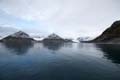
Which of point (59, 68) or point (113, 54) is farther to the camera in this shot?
point (113, 54)

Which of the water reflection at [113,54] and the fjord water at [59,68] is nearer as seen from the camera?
the fjord water at [59,68]

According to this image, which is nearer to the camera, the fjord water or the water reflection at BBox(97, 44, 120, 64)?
the fjord water

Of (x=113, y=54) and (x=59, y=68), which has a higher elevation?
(x=113, y=54)

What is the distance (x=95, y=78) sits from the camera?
58.1 ft

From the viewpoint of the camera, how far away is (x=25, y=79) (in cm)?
1700

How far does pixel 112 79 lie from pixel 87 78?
4.19m

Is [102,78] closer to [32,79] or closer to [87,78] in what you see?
[87,78]

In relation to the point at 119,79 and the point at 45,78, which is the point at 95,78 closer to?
the point at 119,79

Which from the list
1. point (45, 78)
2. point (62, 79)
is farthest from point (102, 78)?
point (45, 78)

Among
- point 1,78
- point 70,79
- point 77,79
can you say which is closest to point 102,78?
point 77,79

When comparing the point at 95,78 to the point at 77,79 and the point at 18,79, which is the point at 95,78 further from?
the point at 18,79

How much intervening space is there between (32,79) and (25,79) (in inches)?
47.6

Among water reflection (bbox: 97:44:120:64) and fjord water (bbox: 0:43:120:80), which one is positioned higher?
water reflection (bbox: 97:44:120:64)

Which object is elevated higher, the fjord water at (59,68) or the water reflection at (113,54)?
the water reflection at (113,54)
